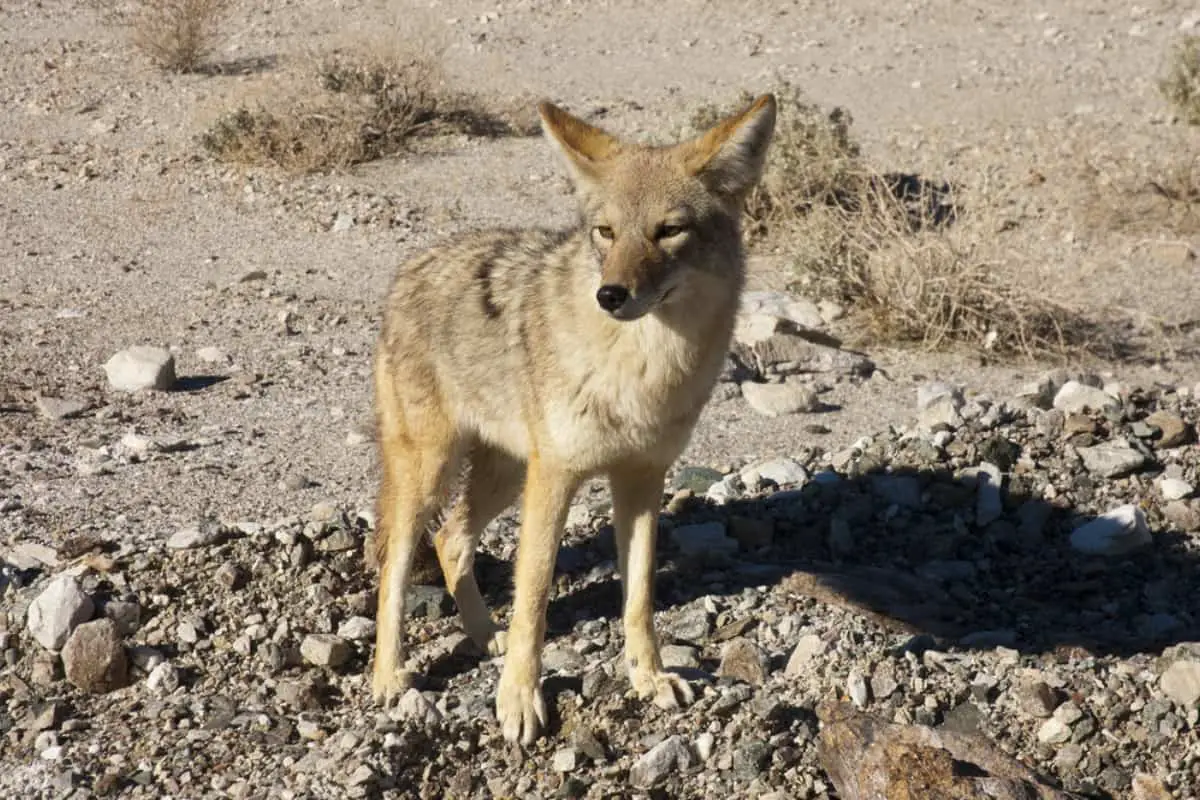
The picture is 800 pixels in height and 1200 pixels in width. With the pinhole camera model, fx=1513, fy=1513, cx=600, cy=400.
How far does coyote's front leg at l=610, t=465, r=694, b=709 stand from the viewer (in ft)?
17.0

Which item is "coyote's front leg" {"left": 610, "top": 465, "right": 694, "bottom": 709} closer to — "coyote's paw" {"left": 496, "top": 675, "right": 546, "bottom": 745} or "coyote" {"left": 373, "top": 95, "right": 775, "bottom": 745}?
"coyote" {"left": 373, "top": 95, "right": 775, "bottom": 745}

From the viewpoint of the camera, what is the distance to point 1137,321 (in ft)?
33.8

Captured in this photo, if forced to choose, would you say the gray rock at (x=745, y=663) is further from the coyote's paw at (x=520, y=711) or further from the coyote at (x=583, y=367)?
the coyote's paw at (x=520, y=711)

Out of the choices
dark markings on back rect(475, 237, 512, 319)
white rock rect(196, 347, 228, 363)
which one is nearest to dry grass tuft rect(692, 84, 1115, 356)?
white rock rect(196, 347, 228, 363)

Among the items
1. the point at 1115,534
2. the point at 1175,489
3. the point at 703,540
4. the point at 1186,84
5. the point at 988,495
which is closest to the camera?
the point at 703,540

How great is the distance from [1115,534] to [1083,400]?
120cm

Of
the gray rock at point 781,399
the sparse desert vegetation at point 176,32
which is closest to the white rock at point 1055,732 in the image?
the gray rock at point 781,399

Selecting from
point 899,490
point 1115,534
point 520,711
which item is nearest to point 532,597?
point 520,711

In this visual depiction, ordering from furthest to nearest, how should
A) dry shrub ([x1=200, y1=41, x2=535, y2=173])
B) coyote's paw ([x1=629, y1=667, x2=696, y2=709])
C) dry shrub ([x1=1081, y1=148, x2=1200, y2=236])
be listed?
dry shrub ([x1=200, y1=41, x2=535, y2=173]) < dry shrub ([x1=1081, y1=148, x2=1200, y2=236]) < coyote's paw ([x1=629, y1=667, x2=696, y2=709])

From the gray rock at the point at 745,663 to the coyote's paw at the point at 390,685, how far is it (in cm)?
113

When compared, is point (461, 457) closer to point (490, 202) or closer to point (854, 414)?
point (854, 414)

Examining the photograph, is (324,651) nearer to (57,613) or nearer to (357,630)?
(357,630)

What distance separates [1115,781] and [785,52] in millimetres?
13003

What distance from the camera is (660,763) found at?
477 cm
